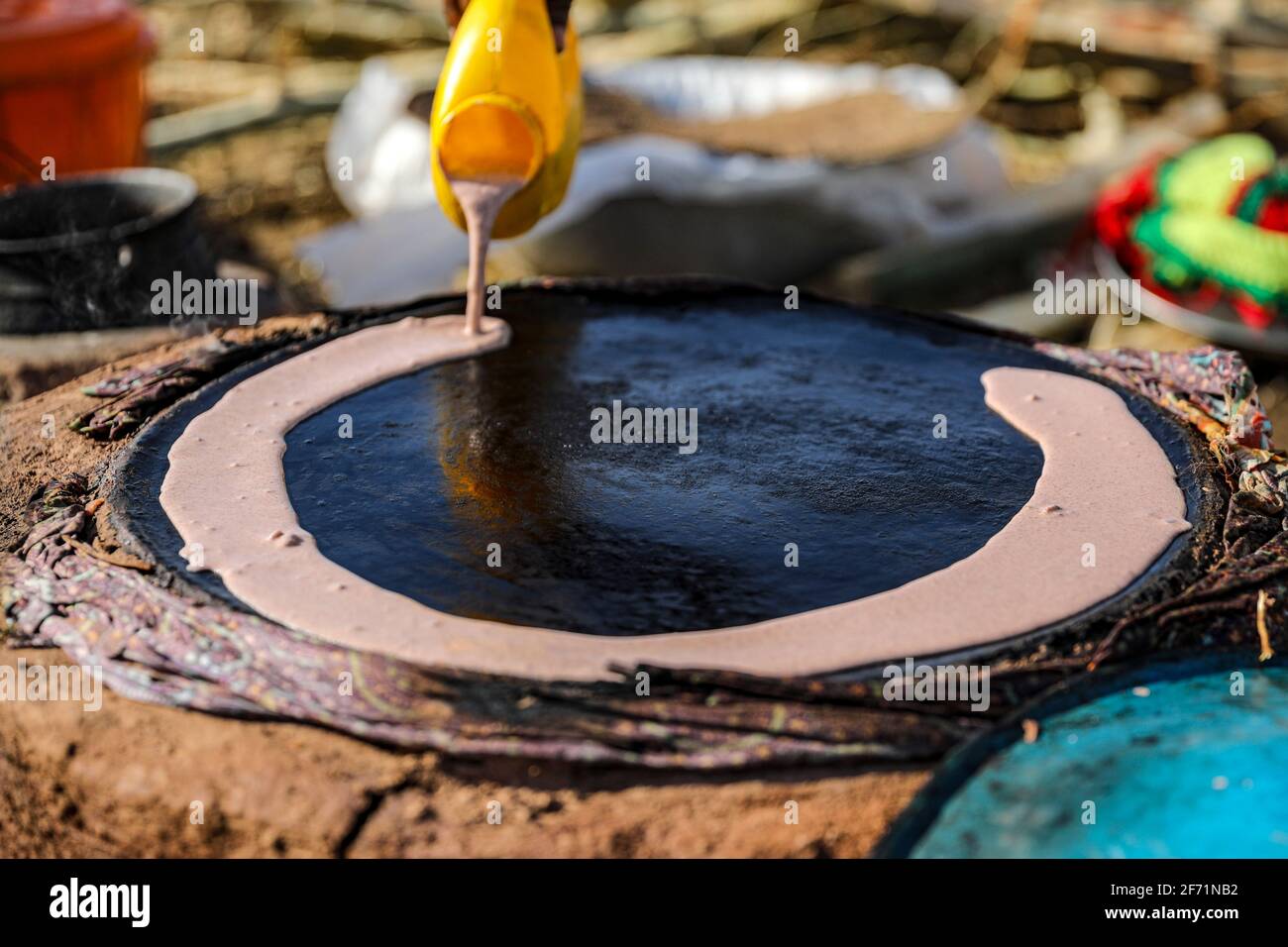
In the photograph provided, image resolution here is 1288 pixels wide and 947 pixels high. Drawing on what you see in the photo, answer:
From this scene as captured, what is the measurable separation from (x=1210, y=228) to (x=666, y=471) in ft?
12.9

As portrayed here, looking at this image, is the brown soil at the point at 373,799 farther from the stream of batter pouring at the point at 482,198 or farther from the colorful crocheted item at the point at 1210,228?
the colorful crocheted item at the point at 1210,228

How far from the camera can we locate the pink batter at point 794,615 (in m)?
2.17

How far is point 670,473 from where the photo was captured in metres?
2.80

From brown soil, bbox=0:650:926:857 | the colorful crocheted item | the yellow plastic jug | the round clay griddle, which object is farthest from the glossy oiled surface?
the colorful crocheted item

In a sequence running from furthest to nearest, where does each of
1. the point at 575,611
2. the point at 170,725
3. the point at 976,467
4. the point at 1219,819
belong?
the point at 976,467
the point at 575,611
the point at 170,725
the point at 1219,819

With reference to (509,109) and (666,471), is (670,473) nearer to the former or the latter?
(666,471)

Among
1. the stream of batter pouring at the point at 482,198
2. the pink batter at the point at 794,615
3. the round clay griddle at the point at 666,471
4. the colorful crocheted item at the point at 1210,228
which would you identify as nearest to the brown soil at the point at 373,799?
the pink batter at the point at 794,615

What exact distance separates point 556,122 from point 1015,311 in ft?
12.3

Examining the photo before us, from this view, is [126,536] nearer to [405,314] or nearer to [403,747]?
[403,747]

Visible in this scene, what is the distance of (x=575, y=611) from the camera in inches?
90.2

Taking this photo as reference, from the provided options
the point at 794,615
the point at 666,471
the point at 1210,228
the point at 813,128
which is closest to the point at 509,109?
the point at 666,471

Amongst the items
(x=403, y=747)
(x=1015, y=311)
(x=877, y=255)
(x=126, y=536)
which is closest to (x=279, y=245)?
(x=877, y=255)

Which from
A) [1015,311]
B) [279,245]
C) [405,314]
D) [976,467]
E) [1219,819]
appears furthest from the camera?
[279,245]

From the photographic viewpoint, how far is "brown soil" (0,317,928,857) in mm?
1938
